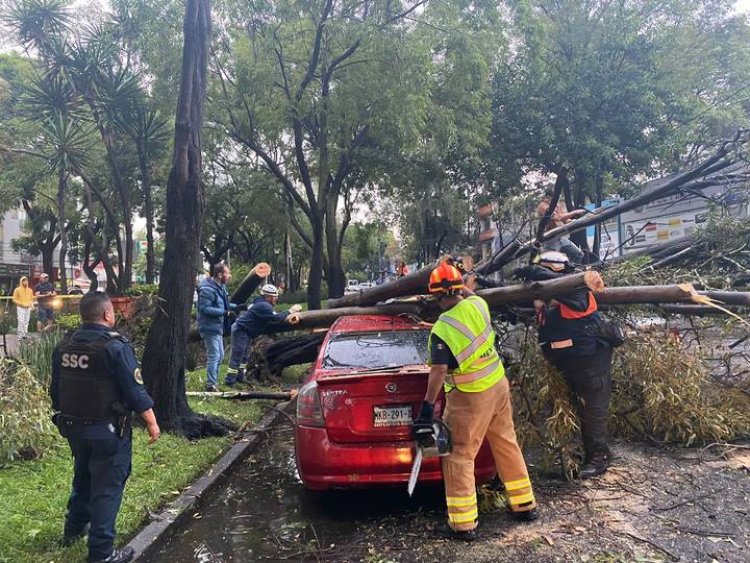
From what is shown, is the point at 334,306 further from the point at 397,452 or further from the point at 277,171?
the point at 277,171

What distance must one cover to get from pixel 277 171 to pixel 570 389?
11997 mm

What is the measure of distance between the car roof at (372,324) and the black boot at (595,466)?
5.65 ft

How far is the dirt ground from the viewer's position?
11.3 ft

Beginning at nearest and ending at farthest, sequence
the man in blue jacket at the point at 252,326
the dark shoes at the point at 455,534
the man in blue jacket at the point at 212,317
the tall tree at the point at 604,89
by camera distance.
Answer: the dark shoes at the point at 455,534, the man in blue jacket at the point at 212,317, the man in blue jacket at the point at 252,326, the tall tree at the point at 604,89

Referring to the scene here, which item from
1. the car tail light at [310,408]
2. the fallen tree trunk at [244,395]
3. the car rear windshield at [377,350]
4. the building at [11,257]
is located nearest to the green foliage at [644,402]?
the car rear windshield at [377,350]

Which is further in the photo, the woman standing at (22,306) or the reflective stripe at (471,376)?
the woman standing at (22,306)

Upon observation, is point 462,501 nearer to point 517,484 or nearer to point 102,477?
point 517,484

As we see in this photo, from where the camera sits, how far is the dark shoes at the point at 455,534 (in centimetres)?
364

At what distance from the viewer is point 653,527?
3.71 metres

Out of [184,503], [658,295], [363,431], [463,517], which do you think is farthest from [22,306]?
[658,295]

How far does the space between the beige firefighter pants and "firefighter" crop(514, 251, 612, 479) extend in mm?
962

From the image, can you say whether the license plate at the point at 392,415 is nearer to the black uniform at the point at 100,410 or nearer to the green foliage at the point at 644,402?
the green foliage at the point at 644,402

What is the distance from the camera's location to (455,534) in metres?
3.68

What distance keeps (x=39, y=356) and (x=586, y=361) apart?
18.0 ft
